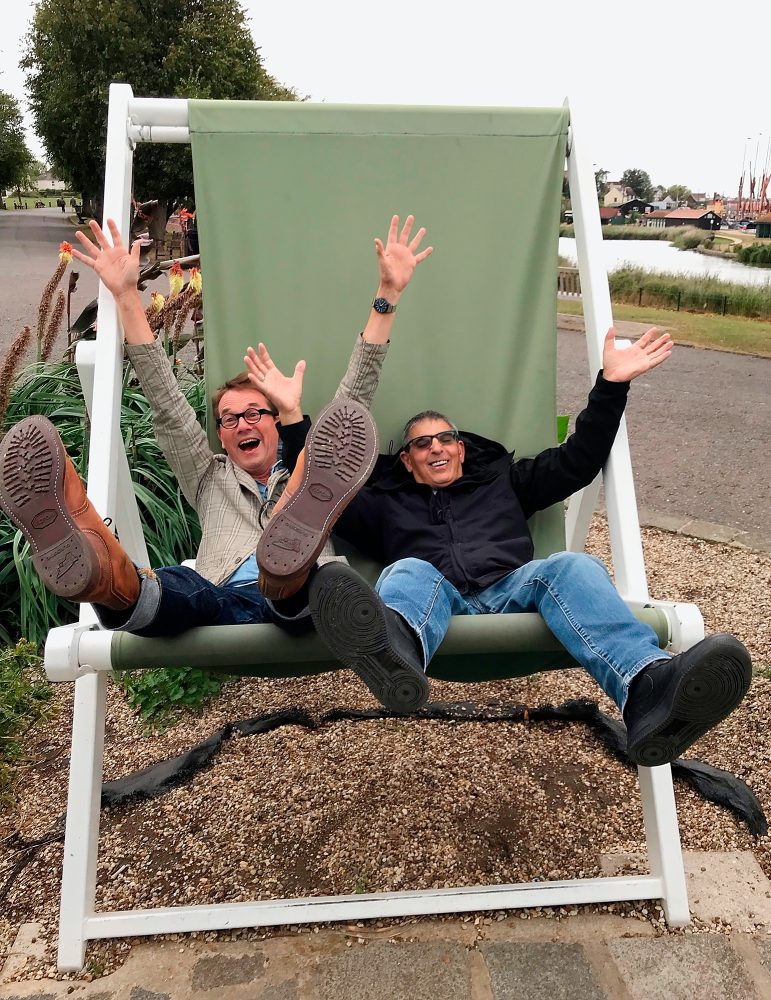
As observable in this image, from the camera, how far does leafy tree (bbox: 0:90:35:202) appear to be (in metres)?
42.4

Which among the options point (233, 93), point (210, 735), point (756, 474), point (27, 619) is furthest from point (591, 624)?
point (233, 93)

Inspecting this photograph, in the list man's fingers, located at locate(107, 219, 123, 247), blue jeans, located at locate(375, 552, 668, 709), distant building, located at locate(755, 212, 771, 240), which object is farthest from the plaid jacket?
distant building, located at locate(755, 212, 771, 240)

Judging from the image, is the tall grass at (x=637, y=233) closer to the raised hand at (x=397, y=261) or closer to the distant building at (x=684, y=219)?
the distant building at (x=684, y=219)

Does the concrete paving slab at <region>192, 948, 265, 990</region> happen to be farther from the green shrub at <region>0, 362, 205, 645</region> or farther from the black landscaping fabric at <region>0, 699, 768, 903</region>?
the green shrub at <region>0, 362, 205, 645</region>

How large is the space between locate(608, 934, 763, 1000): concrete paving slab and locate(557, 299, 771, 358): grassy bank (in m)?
9.17

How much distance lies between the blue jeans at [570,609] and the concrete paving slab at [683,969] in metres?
0.57

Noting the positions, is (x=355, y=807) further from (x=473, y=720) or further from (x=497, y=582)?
(x=497, y=582)

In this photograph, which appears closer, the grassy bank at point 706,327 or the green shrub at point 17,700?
the green shrub at point 17,700

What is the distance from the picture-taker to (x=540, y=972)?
Answer: 1.66 m

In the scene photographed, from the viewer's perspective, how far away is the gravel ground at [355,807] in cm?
197

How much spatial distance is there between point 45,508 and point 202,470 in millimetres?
767

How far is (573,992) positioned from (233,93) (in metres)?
25.3

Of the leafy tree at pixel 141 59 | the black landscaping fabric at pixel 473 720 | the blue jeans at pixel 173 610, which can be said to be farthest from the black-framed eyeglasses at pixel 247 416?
the leafy tree at pixel 141 59

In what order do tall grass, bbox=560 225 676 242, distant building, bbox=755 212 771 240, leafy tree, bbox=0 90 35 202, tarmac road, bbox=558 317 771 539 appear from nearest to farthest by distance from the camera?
tarmac road, bbox=558 317 771 539
distant building, bbox=755 212 771 240
leafy tree, bbox=0 90 35 202
tall grass, bbox=560 225 676 242
